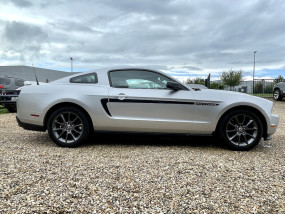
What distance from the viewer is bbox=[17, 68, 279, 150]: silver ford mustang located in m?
3.90

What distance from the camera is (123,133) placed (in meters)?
4.01

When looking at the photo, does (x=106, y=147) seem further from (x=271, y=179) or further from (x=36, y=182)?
(x=271, y=179)

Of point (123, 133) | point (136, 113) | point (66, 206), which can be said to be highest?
point (136, 113)

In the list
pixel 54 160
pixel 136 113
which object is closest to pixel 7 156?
pixel 54 160

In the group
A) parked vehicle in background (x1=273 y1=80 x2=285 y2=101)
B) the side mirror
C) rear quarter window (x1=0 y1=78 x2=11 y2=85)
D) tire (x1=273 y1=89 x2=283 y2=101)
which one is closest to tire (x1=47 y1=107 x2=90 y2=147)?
the side mirror

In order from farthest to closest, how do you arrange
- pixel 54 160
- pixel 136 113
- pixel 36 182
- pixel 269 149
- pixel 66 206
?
1. pixel 269 149
2. pixel 136 113
3. pixel 54 160
4. pixel 36 182
5. pixel 66 206

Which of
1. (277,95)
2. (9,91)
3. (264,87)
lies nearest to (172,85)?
(9,91)

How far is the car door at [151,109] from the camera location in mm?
3887

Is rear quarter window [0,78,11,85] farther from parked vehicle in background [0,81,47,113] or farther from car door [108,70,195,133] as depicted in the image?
car door [108,70,195,133]

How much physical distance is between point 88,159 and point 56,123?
104cm

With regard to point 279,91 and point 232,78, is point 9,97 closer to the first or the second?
point 279,91

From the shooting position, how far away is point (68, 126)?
13.1 feet

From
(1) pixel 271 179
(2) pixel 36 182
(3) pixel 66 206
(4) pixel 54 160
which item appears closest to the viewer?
(3) pixel 66 206

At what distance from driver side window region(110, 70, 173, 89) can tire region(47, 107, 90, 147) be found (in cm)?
80
